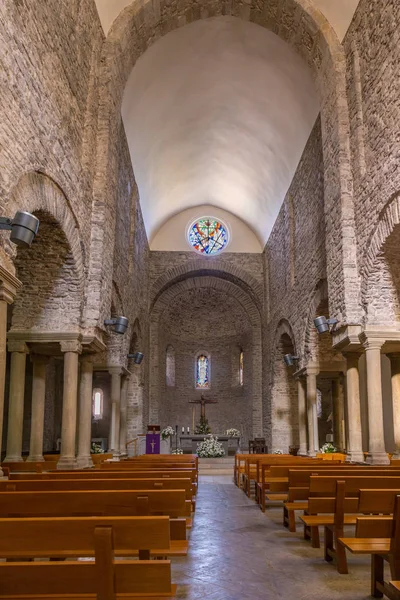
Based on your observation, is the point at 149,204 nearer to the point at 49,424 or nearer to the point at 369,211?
the point at 49,424

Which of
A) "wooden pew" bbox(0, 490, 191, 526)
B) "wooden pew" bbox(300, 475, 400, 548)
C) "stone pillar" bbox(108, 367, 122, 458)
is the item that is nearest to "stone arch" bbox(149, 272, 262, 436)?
"stone pillar" bbox(108, 367, 122, 458)

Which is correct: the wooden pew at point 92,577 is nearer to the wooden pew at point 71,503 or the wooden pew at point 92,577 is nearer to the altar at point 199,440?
the wooden pew at point 71,503

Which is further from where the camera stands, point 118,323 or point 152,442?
point 152,442

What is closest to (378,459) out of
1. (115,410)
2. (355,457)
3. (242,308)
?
(355,457)

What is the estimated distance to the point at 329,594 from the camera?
13.4 ft

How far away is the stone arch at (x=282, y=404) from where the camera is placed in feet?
67.9

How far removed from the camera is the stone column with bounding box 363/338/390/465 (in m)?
10.0

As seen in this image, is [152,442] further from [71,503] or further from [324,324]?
[71,503]

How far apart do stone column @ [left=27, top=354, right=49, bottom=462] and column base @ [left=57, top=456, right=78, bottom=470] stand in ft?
4.68

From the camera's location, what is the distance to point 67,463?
9961 millimetres

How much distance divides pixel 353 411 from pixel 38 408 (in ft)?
20.2

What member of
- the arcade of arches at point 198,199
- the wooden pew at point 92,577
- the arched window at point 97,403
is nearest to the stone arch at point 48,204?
the arcade of arches at point 198,199

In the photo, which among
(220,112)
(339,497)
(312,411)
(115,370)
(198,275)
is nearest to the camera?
(339,497)

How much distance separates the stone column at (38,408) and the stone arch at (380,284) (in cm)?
631
